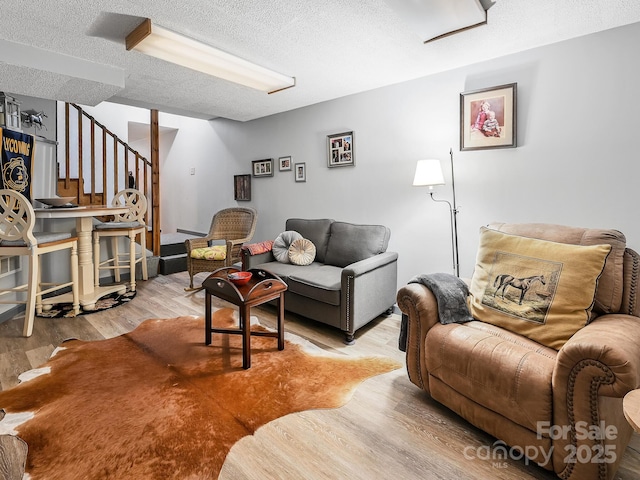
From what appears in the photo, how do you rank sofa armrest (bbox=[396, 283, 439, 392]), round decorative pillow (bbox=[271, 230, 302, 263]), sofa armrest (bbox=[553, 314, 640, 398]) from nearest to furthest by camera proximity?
sofa armrest (bbox=[553, 314, 640, 398]) → sofa armrest (bbox=[396, 283, 439, 392]) → round decorative pillow (bbox=[271, 230, 302, 263])

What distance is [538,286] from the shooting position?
1.74 meters

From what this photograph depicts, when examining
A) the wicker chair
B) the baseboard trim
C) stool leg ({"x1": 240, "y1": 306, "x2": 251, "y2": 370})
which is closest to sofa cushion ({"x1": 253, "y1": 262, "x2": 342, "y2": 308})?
stool leg ({"x1": 240, "y1": 306, "x2": 251, "y2": 370})

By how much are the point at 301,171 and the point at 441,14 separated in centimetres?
252

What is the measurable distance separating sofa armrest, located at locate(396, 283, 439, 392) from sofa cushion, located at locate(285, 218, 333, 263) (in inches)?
67.2

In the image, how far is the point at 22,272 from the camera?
335 centimetres

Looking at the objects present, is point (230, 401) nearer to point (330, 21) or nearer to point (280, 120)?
point (330, 21)

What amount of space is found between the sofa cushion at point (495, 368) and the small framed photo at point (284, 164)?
10.4ft

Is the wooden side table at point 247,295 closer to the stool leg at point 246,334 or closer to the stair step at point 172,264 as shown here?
the stool leg at point 246,334

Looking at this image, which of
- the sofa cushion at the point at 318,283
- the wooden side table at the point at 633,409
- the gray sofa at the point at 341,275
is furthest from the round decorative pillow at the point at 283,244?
the wooden side table at the point at 633,409

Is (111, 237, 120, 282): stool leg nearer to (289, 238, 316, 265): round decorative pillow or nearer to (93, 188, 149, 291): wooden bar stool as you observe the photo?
(93, 188, 149, 291): wooden bar stool

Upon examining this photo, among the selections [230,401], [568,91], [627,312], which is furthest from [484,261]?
[230,401]

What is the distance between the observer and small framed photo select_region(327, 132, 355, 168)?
12.3ft

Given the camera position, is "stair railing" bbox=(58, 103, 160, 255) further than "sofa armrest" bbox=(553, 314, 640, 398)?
Yes

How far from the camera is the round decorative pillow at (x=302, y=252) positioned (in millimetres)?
3457
